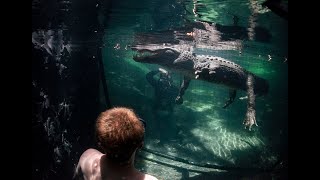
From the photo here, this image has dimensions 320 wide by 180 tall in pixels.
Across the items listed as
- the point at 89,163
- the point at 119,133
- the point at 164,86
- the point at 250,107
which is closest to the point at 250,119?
the point at 250,107

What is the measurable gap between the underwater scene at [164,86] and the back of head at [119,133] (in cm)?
348

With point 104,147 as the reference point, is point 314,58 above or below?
above

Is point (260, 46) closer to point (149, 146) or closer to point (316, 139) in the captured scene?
point (149, 146)

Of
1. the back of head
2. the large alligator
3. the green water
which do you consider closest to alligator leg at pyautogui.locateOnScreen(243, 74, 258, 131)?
the large alligator

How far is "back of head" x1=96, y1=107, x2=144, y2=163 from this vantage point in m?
2.65

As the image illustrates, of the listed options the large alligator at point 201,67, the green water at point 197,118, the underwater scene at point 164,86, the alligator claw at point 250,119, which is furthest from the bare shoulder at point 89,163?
the large alligator at point 201,67

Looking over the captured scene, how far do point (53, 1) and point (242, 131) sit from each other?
12.1 meters

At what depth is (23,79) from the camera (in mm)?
1630

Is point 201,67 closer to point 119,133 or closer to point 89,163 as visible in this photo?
point 89,163

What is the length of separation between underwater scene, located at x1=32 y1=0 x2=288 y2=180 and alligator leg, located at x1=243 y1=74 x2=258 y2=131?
43 millimetres

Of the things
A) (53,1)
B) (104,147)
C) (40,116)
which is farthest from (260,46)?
(104,147)

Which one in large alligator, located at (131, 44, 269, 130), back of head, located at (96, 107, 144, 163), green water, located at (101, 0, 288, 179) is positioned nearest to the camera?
back of head, located at (96, 107, 144, 163)

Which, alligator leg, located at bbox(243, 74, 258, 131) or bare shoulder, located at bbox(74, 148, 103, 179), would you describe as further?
alligator leg, located at bbox(243, 74, 258, 131)

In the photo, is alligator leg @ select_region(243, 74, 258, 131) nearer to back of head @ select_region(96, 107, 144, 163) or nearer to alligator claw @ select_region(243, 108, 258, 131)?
alligator claw @ select_region(243, 108, 258, 131)
